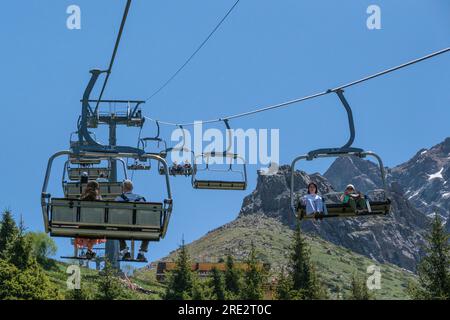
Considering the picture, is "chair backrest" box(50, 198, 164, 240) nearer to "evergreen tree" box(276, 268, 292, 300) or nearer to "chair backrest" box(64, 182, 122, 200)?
"chair backrest" box(64, 182, 122, 200)

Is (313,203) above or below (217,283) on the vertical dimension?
below

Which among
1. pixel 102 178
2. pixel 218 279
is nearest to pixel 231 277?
pixel 218 279

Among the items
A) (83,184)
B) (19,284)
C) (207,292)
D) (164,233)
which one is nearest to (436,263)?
(207,292)

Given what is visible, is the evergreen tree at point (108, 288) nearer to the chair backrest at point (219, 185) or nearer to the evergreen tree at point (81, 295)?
the evergreen tree at point (81, 295)

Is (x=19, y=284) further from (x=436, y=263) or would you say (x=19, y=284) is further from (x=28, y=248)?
(x=436, y=263)

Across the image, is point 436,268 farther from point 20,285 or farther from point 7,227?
point 7,227

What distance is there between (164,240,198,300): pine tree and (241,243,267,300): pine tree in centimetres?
481

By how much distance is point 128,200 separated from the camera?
66.5 ft

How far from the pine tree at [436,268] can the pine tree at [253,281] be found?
45.7 ft

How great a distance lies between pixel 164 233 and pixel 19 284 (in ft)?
144

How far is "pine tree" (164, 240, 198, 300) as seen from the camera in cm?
7669

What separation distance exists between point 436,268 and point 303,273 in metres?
17.8

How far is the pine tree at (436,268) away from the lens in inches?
2445

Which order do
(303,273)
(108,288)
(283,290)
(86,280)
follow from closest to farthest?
(108,288) < (283,290) < (303,273) < (86,280)
